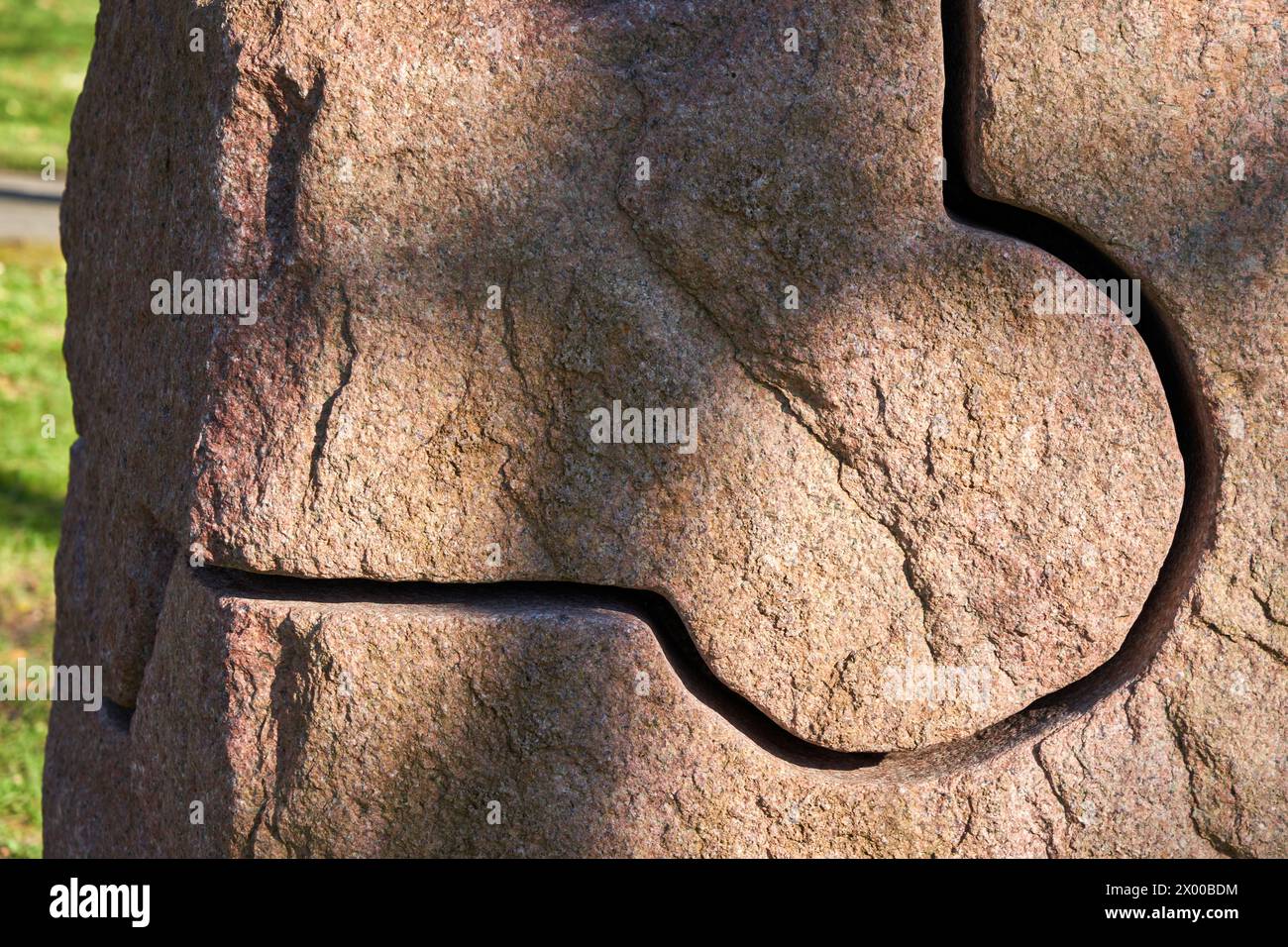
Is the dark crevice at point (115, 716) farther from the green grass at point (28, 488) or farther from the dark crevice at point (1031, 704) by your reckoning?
the green grass at point (28, 488)

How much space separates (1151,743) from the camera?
58.3 inches

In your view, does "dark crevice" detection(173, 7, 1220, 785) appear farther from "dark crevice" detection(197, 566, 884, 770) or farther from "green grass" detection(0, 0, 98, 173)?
"green grass" detection(0, 0, 98, 173)

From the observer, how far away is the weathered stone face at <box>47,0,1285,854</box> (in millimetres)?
1419

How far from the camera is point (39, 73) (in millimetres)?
8180

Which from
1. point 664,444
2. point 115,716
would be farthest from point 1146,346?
point 115,716

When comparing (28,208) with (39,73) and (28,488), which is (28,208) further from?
(28,488)

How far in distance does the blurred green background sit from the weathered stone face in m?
0.99

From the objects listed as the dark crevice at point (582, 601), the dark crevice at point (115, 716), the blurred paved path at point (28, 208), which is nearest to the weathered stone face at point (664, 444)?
the dark crevice at point (582, 601)

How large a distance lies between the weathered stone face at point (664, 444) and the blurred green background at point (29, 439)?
39.0 inches

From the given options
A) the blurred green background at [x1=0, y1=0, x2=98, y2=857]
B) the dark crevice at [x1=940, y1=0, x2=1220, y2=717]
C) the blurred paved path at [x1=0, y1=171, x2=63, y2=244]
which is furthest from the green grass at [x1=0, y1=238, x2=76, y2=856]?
the dark crevice at [x1=940, y1=0, x2=1220, y2=717]

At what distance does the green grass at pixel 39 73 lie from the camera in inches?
280

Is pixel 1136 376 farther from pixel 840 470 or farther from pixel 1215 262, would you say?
pixel 840 470
